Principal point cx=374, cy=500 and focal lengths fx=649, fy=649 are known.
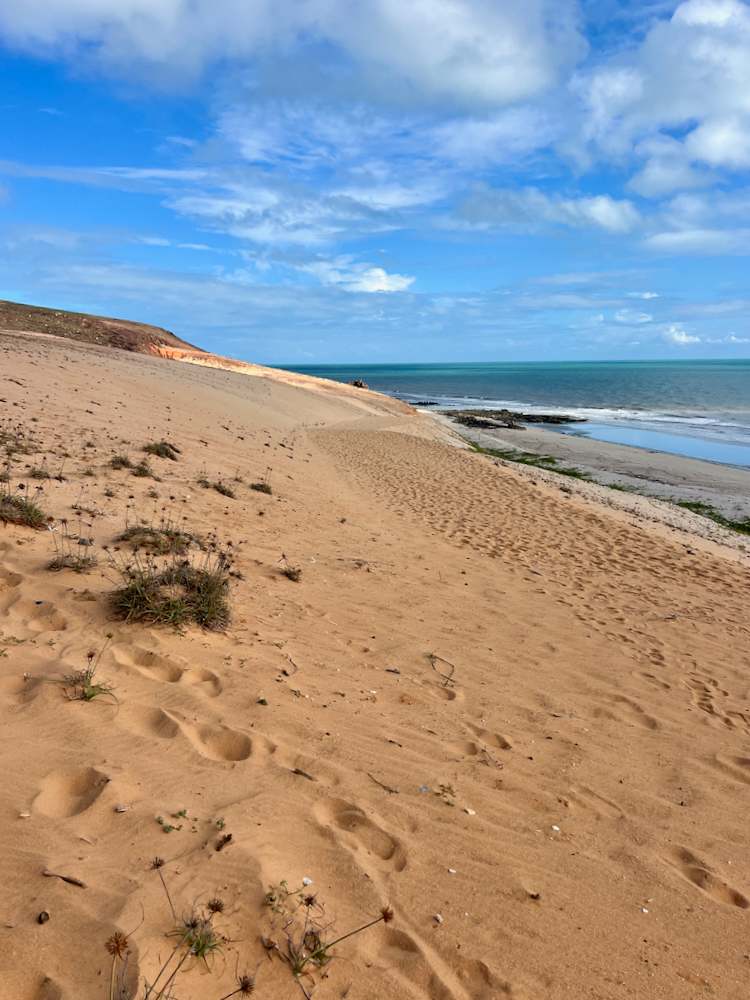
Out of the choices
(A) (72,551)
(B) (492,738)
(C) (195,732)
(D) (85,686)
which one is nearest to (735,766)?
(B) (492,738)

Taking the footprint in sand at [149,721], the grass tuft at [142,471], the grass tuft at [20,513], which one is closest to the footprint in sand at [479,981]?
the footprint in sand at [149,721]

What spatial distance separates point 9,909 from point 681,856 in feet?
10.3

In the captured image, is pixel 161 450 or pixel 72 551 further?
pixel 161 450

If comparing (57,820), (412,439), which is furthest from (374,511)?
(412,439)

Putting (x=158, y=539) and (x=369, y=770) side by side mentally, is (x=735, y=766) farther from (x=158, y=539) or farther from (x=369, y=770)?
(x=158, y=539)

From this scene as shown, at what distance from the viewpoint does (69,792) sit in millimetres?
3041

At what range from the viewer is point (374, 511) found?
38.1 feet

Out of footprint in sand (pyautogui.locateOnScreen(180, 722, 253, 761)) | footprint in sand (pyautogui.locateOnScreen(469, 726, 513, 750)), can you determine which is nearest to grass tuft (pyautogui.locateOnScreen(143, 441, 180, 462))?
footprint in sand (pyautogui.locateOnScreen(180, 722, 253, 761))

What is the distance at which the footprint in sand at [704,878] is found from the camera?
314 cm

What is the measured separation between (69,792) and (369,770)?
1.54 m

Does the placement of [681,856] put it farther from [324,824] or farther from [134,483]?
[134,483]

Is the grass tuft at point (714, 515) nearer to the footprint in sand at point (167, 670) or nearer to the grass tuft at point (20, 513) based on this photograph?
the footprint in sand at point (167, 670)

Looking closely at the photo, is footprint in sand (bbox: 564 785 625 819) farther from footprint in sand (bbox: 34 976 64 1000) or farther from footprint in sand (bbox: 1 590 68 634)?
footprint in sand (bbox: 1 590 68 634)

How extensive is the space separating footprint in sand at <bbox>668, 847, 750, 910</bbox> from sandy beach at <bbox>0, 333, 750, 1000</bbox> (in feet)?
0.04
